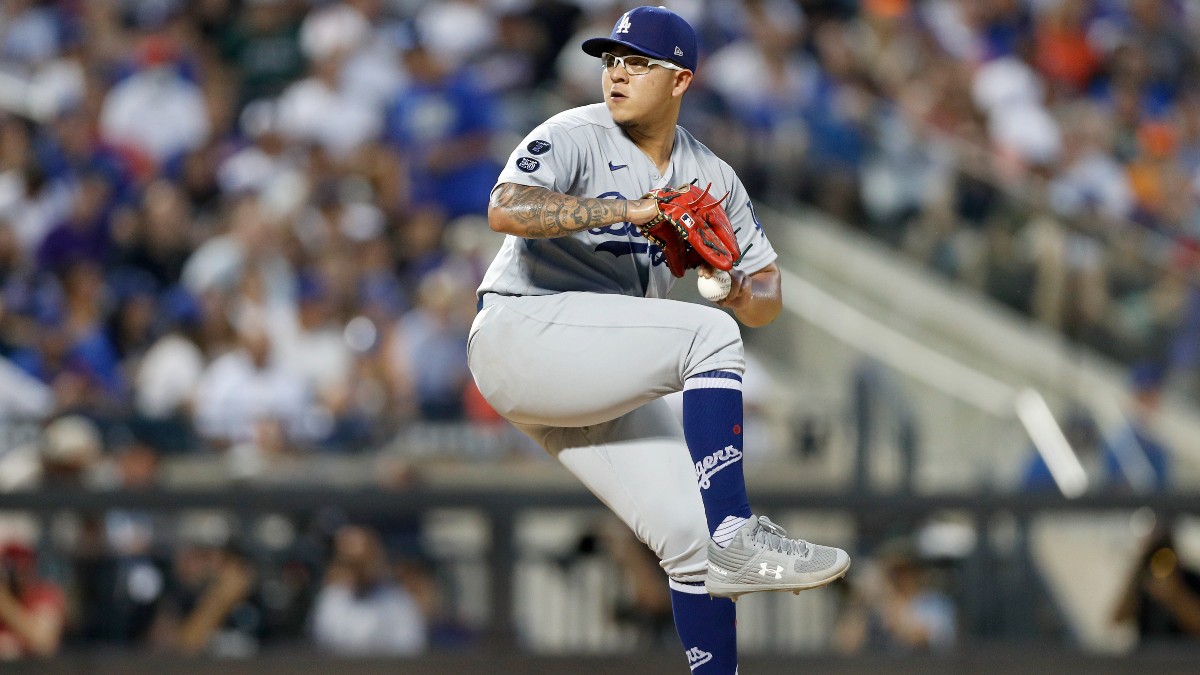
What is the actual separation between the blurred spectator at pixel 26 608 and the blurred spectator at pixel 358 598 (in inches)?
48.2

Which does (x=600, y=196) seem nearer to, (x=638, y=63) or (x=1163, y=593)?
(x=638, y=63)

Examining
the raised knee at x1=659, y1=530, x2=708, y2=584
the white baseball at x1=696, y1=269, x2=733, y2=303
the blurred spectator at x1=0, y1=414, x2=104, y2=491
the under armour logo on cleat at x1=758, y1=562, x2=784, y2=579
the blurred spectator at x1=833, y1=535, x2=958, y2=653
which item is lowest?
the blurred spectator at x1=833, y1=535, x2=958, y2=653

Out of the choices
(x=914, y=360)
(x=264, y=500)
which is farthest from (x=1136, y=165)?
(x=264, y=500)

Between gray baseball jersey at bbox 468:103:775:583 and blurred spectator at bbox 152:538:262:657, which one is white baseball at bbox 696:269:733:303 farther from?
blurred spectator at bbox 152:538:262:657

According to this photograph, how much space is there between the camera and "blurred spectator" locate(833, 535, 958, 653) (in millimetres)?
7660

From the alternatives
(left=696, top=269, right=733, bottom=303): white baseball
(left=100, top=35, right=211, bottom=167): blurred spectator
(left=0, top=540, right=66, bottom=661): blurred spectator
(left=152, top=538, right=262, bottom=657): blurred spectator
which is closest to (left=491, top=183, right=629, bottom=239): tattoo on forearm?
(left=696, top=269, right=733, bottom=303): white baseball

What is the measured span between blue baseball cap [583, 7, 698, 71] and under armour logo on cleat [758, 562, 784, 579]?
1321mm

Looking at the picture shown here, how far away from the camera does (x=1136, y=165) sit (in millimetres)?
11328

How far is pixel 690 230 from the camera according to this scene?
12.8ft

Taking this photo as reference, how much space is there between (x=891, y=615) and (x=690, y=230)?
4.30 m

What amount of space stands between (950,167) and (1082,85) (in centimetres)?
315

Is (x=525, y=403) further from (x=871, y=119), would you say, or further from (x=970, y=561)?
(x=871, y=119)

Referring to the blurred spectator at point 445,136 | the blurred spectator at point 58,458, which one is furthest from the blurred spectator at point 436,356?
the blurred spectator at point 58,458

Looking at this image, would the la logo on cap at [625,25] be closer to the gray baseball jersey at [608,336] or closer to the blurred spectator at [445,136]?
the gray baseball jersey at [608,336]
